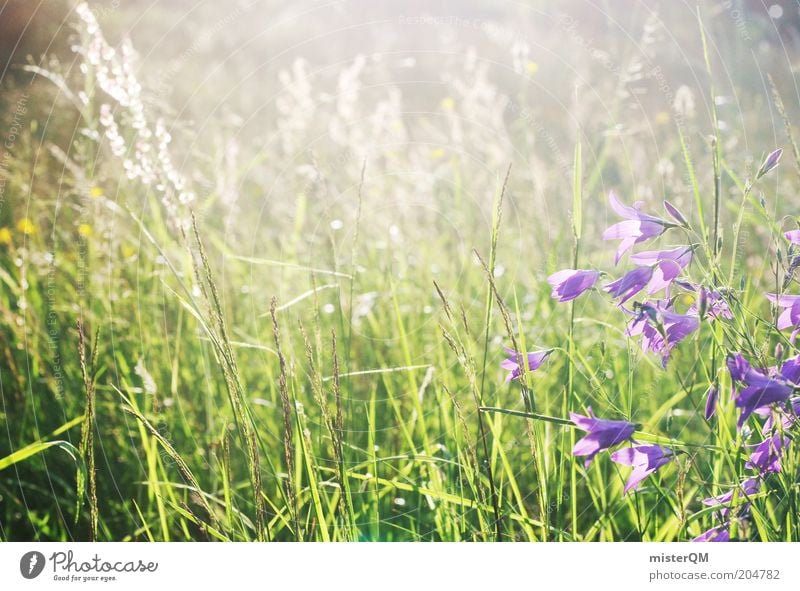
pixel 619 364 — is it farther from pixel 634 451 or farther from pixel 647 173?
pixel 647 173

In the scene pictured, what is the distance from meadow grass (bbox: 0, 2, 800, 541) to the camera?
3.38 feet

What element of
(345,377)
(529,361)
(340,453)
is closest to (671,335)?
(529,361)

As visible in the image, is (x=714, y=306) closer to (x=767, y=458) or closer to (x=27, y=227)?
(x=767, y=458)

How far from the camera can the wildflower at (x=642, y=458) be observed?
884 mm

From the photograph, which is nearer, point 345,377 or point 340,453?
point 340,453

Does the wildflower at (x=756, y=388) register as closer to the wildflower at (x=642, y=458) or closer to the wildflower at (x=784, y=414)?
the wildflower at (x=784, y=414)

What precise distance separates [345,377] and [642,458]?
2.42ft

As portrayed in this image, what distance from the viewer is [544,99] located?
2.72 metres

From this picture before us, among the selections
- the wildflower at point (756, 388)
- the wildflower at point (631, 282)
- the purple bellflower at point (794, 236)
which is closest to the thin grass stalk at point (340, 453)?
the wildflower at point (631, 282)

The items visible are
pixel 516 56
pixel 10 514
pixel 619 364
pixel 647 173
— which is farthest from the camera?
pixel 647 173

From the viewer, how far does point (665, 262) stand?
869 mm

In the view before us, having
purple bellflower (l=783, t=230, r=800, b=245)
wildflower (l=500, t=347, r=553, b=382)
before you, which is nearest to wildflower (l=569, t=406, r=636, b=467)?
wildflower (l=500, t=347, r=553, b=382)

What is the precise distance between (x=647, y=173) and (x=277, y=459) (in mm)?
1607
